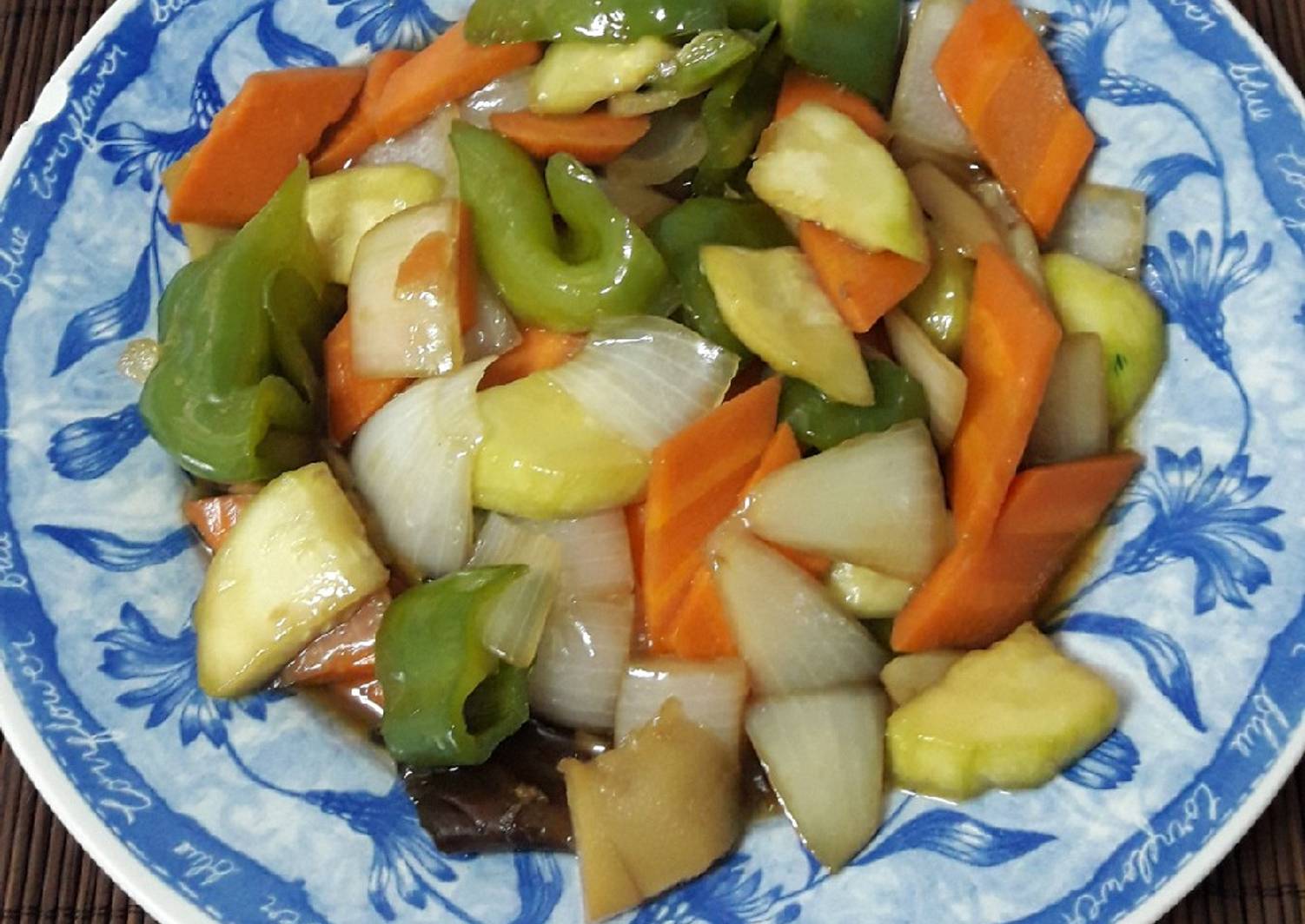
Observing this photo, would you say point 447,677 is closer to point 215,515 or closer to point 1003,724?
point 215,515

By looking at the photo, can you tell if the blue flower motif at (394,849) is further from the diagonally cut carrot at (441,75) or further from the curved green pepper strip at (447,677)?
the diagonally cut carrot at (441,75)

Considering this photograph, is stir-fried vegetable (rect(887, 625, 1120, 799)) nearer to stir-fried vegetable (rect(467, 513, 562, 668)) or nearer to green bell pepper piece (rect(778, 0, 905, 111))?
stir-fried vegetable (rect(467, 513, 562, 668))

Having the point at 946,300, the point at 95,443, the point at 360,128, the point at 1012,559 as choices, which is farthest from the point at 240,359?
the point at 1012,559

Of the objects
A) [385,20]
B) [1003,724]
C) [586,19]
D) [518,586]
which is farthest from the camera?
[385,20]

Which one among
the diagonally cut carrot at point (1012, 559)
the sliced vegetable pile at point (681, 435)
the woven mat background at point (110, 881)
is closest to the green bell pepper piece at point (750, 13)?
the sliced vegetable pile at point (681, 435)

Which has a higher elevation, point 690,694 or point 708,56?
point 708,56

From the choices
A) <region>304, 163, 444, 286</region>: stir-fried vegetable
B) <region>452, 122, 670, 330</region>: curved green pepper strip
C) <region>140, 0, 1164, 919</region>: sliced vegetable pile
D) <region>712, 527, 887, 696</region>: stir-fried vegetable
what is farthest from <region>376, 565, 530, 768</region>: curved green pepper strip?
<region>304, 163, 444, 286</region>: stir-fried vegetable

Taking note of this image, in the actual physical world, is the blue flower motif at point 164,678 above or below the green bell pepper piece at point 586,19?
below
